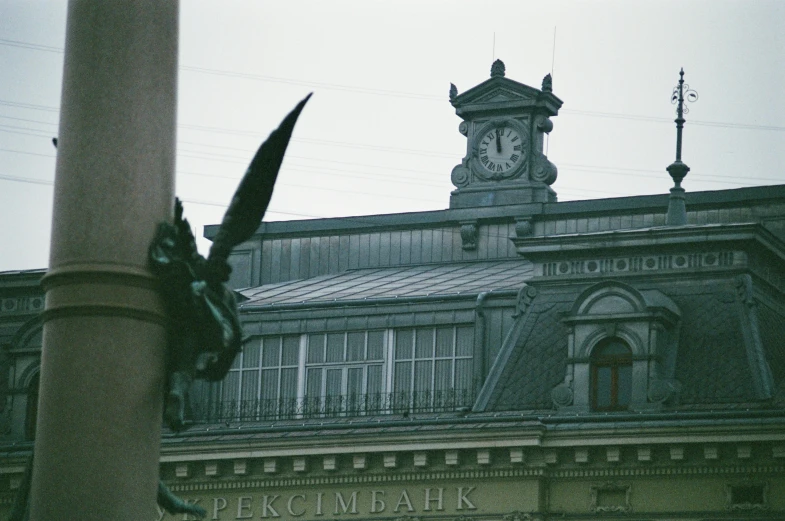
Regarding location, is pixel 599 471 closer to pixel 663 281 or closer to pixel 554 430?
pixel 554 430

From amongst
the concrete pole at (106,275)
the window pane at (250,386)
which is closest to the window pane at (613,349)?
the window pane at (250,386)

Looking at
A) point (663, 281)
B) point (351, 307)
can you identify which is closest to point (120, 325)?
point (663, 281)

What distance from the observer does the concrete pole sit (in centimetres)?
1130

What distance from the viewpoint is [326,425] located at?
42.5m

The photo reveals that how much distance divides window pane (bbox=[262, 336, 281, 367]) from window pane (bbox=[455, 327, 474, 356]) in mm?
4031

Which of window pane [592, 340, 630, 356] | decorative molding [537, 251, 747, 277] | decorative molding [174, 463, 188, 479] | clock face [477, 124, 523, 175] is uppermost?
clock face [477, 124, 523, 175]

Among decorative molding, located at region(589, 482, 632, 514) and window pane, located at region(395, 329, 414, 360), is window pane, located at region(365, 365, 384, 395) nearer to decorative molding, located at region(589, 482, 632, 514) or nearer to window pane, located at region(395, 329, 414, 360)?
window pane, located at region(395, 329, 414, 360)

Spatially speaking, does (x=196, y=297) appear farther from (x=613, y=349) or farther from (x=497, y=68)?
(x=497, y=68)

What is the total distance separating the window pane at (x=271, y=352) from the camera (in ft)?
153

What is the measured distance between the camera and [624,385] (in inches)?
1608

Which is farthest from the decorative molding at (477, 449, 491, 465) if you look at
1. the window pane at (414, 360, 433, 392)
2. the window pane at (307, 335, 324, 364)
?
the window pane at (307, 335, 324, 364)

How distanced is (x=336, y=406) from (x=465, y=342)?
288cm

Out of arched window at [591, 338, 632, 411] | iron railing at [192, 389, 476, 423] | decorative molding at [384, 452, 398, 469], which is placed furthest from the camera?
iron railing at [192, 389, 476, 423]

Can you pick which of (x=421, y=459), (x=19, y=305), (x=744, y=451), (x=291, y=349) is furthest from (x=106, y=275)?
(x=19, y=305)
